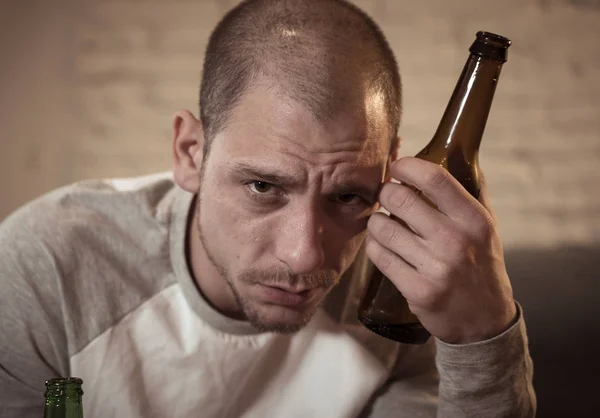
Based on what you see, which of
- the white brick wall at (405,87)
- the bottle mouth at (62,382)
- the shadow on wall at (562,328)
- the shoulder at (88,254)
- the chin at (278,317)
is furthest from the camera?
the white brick wall at (405,87)

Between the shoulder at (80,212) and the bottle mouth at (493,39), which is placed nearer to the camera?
the bottle mouth at (493,39)

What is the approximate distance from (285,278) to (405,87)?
4.74ft

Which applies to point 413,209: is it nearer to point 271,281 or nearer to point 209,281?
point 271,281

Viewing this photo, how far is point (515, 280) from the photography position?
1936mm

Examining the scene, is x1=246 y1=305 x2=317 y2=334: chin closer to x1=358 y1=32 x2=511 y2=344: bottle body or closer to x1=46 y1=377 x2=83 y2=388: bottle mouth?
x1=358 y1=32 x2=511 y2=344: bottle body

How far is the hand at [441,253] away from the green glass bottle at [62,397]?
45 cm

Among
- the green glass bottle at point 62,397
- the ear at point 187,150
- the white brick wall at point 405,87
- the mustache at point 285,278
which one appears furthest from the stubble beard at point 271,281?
the white brick wall at point 405,87

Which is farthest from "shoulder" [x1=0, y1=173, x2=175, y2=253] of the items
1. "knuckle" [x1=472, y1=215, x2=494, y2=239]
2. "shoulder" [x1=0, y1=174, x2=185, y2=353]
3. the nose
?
"knuckle" [x1=472, y1=215, x2=494, y2=239]

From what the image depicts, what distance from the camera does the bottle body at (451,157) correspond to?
1082 mm

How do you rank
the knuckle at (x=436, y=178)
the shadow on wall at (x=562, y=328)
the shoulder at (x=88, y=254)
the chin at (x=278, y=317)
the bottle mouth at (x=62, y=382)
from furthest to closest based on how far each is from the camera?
the shadow on wall at (x=562, y=328) < the shoulder at (x=88, y=254) < the chin at (x=278, y=317) < the knuckle at (x=436, y=178) < the bottle mouth at (x=62, y=382)

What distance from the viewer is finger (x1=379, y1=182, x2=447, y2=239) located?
1007 mm

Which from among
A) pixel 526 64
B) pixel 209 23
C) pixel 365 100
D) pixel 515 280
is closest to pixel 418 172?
pixel 365 100

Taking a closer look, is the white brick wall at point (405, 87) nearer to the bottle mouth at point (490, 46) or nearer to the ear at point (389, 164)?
the ear at point (389, 164)

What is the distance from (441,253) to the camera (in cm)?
100
